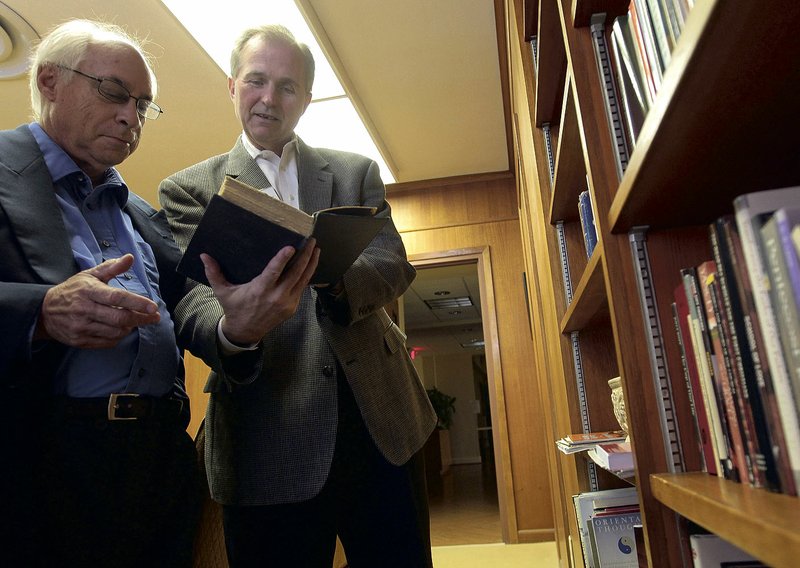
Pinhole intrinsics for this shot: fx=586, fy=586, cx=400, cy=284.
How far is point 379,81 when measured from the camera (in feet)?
9.96

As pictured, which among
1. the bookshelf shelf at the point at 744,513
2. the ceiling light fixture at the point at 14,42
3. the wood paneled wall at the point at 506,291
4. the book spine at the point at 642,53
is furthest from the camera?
the wood paneled wall at the point at 506,291

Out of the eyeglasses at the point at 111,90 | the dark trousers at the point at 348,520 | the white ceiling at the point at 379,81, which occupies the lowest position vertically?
A: the dark trousers at the point at 348,520

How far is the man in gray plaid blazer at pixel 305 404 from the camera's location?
3.20 ft

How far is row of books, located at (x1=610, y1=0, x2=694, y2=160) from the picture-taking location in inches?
25.0

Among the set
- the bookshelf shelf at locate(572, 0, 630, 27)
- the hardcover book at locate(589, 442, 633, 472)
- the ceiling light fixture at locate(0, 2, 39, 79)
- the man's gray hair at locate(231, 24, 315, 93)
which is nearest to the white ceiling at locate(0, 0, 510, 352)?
the ceiling light fixture at locate(0, 2, 39, 79)

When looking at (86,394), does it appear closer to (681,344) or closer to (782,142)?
(681,344)

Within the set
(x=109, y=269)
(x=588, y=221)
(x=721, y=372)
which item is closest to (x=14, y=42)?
(x=109, y=269)

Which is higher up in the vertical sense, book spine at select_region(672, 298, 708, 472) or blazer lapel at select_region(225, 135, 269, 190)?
blazer lapel at select_region(225, 135, 269, 190)

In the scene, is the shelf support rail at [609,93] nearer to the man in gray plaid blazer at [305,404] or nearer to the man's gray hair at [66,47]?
the man in gray plaid blazer at [305,404]

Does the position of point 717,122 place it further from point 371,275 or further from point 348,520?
point 348,520

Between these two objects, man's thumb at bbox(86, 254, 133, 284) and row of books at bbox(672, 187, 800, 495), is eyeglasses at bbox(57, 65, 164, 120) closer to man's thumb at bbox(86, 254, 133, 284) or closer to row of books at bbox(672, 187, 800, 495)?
man's thumb at bbox(86, 254, 133, 284)

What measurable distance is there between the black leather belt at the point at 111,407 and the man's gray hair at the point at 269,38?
2.36ft

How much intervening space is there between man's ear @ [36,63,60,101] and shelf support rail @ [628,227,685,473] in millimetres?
1026

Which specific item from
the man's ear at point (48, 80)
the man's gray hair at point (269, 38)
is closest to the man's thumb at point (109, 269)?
the man's ear at point (48, 80)
